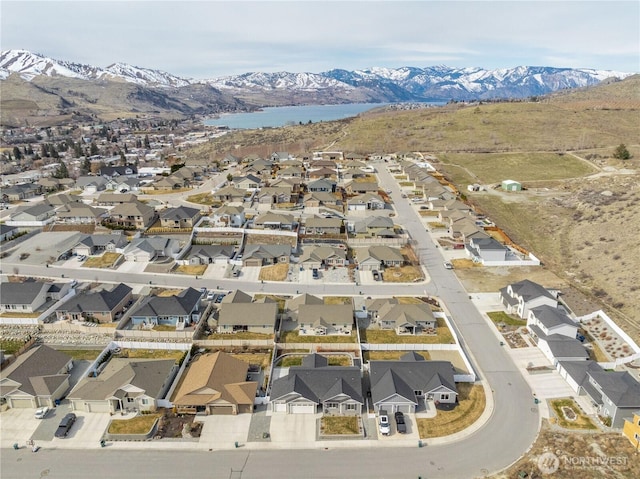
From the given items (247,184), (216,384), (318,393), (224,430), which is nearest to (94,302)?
(216,384)

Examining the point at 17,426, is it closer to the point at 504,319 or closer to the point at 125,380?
the point at 125,380

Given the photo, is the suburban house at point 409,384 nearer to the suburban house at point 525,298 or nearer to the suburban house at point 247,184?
the suburban house at point 525,298

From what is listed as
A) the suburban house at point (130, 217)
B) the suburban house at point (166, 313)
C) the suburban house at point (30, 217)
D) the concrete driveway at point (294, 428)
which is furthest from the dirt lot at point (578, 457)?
the suburban house at point (30, 217)

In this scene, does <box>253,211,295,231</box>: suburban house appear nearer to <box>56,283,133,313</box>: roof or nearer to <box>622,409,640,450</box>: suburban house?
<box>56,283,133,313</box>: roof

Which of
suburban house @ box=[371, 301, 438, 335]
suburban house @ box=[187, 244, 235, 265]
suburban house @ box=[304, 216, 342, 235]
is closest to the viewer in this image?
suburban house @ box=[371, 301, 438, 335]

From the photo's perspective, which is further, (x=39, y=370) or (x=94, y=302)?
(x=94, y=302)

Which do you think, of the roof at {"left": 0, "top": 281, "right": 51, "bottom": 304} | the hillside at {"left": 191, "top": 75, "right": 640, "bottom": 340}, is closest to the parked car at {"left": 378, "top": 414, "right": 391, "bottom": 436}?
the hillside at {"left": 191, "top": 75, "right": 640, "bottom": 340}
